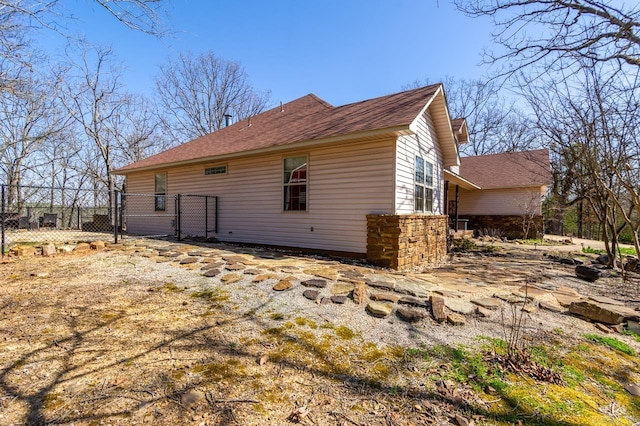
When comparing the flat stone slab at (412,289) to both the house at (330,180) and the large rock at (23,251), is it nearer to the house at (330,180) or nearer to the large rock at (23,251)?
the house at (330,180)

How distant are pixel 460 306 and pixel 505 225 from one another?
14294 millimetres

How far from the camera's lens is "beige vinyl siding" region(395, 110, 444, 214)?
20.6 ft

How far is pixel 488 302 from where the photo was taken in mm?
3713

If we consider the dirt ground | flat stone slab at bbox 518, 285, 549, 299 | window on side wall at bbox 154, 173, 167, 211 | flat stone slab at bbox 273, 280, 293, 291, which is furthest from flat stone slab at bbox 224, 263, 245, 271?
window on side wall at bbox 154, 173, 167, 211

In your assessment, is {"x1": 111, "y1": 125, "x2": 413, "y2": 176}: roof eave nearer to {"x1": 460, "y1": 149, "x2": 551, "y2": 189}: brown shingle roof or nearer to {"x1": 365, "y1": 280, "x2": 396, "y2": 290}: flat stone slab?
{"x1": 365, "y1": 280, "x2": 396, "y2": 290}: flat stone slab

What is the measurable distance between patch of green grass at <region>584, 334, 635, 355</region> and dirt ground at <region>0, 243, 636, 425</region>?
197 centimetres

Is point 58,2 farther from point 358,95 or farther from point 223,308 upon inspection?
point 358,95

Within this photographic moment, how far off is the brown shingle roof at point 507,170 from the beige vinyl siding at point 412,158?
25.6 feet

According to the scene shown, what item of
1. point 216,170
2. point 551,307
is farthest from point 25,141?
point 551,307

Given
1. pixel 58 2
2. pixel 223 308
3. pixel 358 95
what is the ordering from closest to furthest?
pixel 223 308
pixel 58 2
pixel 358 95

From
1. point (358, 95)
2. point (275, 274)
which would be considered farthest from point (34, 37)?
Result: point (358, 95)

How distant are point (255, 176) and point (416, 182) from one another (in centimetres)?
439

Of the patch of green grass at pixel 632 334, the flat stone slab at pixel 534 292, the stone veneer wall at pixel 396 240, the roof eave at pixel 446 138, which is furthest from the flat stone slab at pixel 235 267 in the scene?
the roof eave at pixel 446 138

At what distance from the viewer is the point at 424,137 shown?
7820 millimetres
